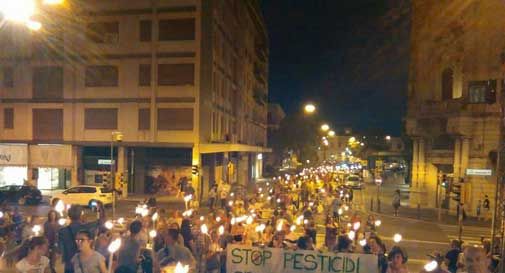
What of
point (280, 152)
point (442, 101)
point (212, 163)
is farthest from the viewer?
point (280, 152)

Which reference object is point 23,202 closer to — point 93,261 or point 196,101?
point 196,101

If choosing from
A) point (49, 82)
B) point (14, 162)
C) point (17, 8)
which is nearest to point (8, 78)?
point (49, 82)

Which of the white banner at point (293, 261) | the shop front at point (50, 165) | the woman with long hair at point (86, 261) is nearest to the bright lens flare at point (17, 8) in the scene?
the woman with long hair at point (86, 261)

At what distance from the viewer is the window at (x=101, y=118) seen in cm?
3381

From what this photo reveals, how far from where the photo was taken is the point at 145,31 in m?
33.3

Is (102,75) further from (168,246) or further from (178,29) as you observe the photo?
(168,246)

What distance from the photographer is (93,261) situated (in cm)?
647

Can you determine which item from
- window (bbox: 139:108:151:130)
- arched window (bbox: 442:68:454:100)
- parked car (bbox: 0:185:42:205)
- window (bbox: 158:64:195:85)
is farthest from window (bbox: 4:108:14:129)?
arched window (bbox: 442:68:454:100)

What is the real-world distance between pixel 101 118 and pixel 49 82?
17.2ft

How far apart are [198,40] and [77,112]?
11040mm

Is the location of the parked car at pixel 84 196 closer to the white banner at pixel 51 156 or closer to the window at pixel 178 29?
the white banner at pixel 51 156

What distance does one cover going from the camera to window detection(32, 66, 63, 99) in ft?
114

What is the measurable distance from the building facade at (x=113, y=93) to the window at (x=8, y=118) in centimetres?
8

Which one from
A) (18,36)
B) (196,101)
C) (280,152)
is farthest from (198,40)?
(280,152)
